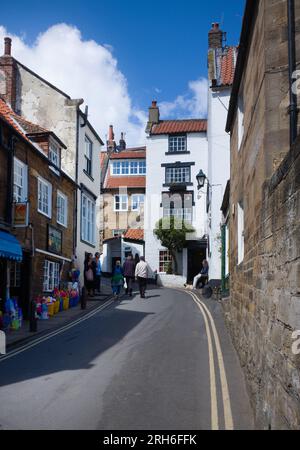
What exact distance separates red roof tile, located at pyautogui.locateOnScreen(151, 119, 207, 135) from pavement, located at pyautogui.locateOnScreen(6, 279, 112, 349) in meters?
17.3

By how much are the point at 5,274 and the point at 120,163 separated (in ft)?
82.8

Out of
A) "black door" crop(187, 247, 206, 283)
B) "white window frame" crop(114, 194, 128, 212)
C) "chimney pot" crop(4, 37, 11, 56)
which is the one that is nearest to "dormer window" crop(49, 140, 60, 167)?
"chimney pot" crop(4, 37, 11, 56)

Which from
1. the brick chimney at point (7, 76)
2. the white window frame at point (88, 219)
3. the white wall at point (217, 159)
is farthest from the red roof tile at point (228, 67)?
the brick chimney at point (7, 76)

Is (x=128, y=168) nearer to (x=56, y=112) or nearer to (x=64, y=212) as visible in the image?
(x=56, y=112)

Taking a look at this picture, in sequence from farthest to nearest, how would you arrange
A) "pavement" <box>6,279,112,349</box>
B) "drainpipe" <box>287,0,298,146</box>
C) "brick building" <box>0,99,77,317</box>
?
"brick building" <box>0,99,77,317</box>, "pavement" <box>6,279,112,349</box>, "drainpipe" <box>287,0,298,146</box>

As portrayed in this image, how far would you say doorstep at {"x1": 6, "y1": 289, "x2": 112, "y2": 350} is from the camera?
11.8 m

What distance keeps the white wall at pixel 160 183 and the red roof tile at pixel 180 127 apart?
0.37 metres

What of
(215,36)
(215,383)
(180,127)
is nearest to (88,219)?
(180,127)

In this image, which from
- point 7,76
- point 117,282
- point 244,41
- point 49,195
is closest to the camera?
point 244,41

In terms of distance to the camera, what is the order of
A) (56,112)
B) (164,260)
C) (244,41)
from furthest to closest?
(164,260) → (56,112) → (244,41)

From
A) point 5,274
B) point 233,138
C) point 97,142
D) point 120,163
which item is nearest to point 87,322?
Answer: point 5,274

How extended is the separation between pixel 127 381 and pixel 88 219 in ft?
59.6

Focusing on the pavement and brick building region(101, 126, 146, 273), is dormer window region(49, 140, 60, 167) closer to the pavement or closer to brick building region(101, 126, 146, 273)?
the pavement

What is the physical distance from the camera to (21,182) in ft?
52.9
